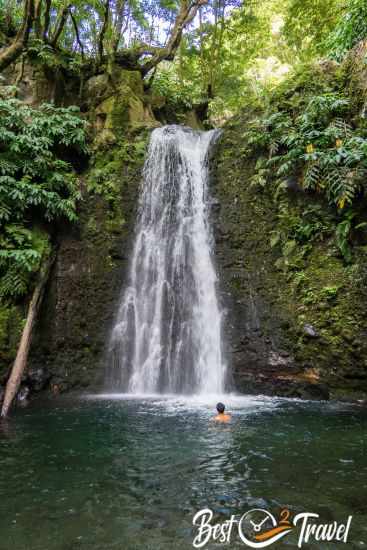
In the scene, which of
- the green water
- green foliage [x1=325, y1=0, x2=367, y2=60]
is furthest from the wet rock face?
green foliage [x1=325, y1=0, x2=367, y2=60]

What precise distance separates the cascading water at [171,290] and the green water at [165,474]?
2.06 metres

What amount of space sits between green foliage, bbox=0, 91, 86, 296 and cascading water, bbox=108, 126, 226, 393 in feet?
6.53

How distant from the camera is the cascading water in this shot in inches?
313

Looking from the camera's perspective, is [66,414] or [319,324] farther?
[319,324]

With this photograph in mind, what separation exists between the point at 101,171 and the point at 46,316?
415 cm

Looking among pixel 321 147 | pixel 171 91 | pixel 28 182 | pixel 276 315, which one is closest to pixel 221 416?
pixel 276 315

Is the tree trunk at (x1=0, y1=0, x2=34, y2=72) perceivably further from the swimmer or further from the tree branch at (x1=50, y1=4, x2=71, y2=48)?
the swimmer

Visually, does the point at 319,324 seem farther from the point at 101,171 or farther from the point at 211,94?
the point at 211,94

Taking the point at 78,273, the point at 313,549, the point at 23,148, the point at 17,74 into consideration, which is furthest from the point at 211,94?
the point at 313,549

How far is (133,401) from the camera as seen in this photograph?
6.91 metres

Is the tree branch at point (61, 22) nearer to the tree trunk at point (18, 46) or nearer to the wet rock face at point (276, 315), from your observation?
the tree trunk at point (18, 46)

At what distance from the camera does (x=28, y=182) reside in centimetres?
859

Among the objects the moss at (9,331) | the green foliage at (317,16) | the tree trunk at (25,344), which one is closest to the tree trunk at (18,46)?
the tree trunk at (25,344)

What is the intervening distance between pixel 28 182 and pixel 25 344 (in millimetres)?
3734
